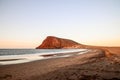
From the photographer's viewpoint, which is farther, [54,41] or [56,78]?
[54,41]

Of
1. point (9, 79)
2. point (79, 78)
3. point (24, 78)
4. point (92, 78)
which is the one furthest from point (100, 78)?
point (9, 79)

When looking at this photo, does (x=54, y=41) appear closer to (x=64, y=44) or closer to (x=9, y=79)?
(x=64, y=44)

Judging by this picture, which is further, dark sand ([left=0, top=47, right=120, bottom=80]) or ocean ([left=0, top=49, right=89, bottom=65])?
ocean ([left=0, top=49, right=89, bottom=65])

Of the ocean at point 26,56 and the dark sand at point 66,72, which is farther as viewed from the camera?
the ocean at point 26,56

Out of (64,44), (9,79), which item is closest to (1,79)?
(9,79)

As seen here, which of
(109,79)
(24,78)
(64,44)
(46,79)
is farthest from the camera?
(64,44)

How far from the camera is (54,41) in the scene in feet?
647

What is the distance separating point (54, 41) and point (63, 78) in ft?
620

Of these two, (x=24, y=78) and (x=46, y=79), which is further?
(x=24, y=78)

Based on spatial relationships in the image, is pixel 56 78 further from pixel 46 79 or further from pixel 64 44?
pixel 64 44

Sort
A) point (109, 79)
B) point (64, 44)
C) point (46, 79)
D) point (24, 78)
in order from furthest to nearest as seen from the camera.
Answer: point (64, 44) < point (24, 78) < point (46, 79) < point (109, 79)

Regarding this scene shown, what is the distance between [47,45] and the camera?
198250 millimetres

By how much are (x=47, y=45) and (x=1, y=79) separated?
189786 millimetres

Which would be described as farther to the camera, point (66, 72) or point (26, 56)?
point (26, 56)
